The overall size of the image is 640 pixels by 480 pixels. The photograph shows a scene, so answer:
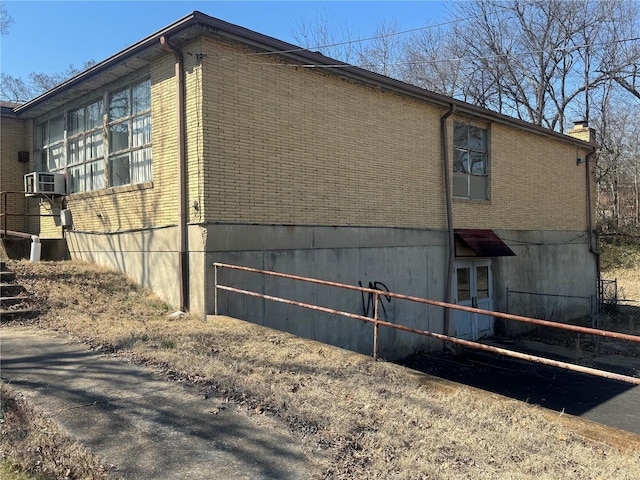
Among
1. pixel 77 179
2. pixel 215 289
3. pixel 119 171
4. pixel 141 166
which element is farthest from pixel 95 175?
pixel 215 289

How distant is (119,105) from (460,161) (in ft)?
27.8

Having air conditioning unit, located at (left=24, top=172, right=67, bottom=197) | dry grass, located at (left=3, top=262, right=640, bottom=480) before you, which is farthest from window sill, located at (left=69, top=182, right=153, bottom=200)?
dry grass, located at (left=3, top=262, right=640, bottom=480)

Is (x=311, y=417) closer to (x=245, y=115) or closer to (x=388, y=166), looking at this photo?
(x=245, y=115)

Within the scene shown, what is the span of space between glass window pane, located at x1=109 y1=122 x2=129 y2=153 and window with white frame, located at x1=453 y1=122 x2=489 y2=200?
8.03 m

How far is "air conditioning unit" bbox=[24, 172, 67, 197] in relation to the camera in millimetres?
12025

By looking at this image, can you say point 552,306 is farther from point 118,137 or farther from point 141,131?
point 118,137

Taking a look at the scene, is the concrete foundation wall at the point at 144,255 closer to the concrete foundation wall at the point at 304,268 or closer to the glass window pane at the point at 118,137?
the concrete foundation wall at the point at 304,268

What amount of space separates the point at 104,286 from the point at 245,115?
12.7ft

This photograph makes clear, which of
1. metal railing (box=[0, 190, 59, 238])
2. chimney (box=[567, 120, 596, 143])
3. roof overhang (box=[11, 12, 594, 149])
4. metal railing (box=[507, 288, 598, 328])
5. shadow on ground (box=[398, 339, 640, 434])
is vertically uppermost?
chimney (box=[567, 120, 596, 143])

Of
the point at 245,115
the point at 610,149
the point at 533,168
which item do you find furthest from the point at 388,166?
the point at 610,149

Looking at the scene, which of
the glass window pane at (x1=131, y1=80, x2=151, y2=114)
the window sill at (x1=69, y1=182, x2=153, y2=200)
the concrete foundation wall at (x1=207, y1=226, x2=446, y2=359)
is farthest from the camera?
the glass window pane at (x1=131, y1=80, x2=151, y2=114)

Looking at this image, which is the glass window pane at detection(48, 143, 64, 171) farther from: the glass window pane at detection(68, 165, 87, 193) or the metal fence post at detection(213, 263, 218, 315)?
the metal fence post at detection(213, 263, 218, 315)

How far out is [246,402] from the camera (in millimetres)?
4492

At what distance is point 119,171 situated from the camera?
1062 cm
